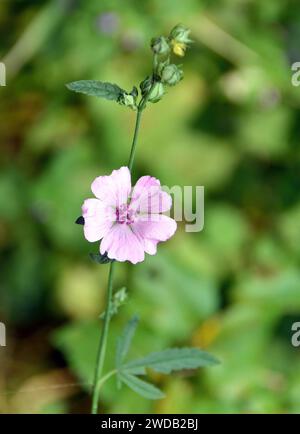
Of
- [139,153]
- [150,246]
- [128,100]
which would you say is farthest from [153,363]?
[139,153]

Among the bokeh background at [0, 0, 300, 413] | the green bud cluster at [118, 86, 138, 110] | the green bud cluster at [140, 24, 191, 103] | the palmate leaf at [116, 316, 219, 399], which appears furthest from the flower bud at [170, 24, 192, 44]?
the bokeh background at [0, 0, 300, 413]

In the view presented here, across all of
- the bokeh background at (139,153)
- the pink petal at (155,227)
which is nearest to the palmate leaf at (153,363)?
the pink petal at (155,227)

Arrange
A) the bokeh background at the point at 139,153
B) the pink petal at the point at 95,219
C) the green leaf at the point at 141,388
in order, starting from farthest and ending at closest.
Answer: the bokeh background at the point at 139,153 → the green leaf at the point at 141,388 → the pink petal at the point at 95,219

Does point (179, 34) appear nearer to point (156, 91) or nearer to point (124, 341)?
point (156, 91)

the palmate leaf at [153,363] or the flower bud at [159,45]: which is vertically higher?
the flower bud at [159,45]

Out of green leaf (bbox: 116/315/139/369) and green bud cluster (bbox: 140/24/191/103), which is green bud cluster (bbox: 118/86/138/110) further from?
green leaf (bbox: 116/315/139/369)

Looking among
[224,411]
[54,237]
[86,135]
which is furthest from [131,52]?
[224,411]

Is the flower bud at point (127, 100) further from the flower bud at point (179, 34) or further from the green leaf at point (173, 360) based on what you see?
the green leaf at point (173, 360)
